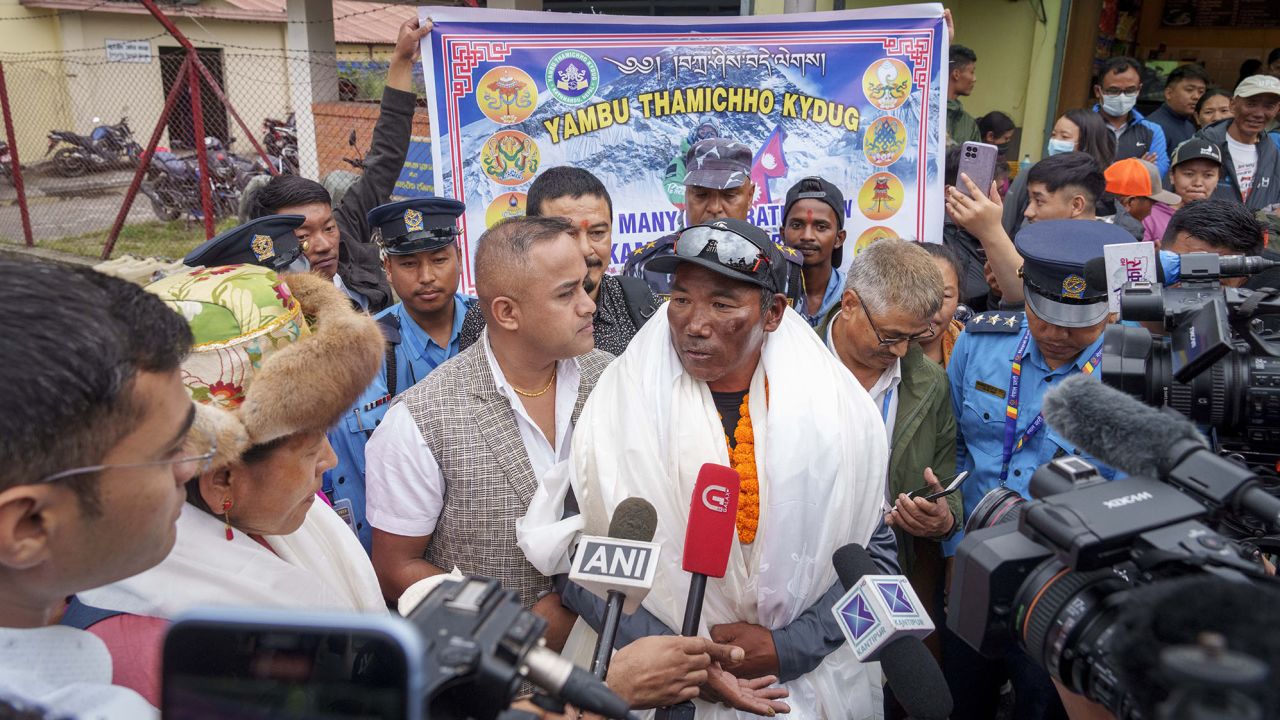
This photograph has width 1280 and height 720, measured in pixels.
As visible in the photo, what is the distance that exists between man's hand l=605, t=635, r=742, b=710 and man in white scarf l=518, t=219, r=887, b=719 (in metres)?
0.27

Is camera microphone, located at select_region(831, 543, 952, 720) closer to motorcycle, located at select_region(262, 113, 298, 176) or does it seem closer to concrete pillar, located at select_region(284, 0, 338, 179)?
concrete pillar, located at select_region(284, 0, 338, 179)

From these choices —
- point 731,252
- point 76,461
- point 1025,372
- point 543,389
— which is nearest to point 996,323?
point 1025,372

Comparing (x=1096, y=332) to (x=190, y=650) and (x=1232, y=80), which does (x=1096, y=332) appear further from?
(x=1232, y=80)

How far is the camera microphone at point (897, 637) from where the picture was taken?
1.72m

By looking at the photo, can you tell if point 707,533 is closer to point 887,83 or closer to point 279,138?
point 887,83

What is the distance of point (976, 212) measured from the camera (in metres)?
3.86

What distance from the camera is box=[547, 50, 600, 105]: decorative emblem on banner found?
4316 millimetres

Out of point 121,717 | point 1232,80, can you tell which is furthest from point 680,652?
point 1232,80

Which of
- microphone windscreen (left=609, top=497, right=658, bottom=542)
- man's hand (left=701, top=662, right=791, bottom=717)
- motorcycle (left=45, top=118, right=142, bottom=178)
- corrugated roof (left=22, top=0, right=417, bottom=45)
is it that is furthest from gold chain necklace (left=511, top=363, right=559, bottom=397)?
corrugated roof (left=22, top=0, right=417, bottom=45)

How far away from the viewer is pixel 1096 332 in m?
2.93

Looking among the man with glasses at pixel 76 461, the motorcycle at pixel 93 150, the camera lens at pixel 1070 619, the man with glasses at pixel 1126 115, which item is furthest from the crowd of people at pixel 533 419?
the motorcycle at pixel 93 150

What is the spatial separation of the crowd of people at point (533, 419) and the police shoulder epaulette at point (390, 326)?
12 mm

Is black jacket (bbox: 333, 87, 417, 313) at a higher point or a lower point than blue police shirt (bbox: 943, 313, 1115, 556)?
higher

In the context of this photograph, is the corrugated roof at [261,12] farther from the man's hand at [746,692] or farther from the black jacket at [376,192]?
the man's hand at [746,692]
